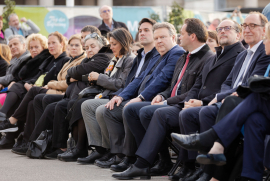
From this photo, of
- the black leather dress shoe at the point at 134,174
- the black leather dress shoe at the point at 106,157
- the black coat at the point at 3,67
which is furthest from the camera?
the black coat at the point at 3,67

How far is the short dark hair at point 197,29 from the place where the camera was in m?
5.14

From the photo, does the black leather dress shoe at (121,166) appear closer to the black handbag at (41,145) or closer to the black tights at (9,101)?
the black handbag at (41,145)

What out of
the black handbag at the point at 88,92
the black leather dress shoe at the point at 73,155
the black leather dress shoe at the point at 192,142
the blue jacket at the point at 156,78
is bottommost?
the black leather dress shoe at the point at 73,155

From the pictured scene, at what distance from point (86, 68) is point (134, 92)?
3.63ft

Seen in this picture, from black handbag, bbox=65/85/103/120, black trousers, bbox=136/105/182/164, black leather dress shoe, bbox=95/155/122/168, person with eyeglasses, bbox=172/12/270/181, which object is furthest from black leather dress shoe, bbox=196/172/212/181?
black handbag, bbox=65/85/103/120

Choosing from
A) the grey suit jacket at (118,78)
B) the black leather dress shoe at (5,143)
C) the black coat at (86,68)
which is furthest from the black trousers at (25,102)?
the grey suit jacket at (118,78)

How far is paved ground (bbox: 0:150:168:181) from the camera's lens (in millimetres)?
4824

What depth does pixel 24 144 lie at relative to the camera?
23.4 ft

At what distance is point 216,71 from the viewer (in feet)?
15.3

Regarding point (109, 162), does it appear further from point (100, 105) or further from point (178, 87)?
point (178, 87)

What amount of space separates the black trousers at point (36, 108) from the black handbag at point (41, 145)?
58 cm

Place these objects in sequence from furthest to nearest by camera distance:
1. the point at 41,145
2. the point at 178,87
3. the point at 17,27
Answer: the point at 17,27 → the point at 41,145 → the point at 178,87

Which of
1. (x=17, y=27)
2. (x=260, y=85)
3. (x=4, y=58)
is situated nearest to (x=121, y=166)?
(x=260, y=85)

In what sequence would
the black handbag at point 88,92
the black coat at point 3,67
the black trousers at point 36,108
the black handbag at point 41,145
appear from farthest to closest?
the black coat at point 3,67 < the black trousers at point 36,108 < the black handbag at point 41,145 < the black handbag at point 88,92
